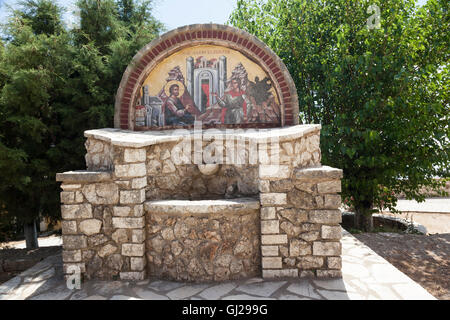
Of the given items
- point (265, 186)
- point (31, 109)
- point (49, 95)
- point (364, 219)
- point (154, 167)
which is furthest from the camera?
point (364, 219)

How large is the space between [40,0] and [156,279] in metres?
6.87

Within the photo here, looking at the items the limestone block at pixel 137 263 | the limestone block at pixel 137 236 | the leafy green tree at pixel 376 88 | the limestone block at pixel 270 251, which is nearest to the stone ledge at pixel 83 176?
the limestone block at pixel 137 236

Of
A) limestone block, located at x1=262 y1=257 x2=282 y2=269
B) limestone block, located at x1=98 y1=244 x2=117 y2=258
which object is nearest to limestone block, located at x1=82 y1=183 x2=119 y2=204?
limestone block, located at x1=98 y1=244 x2=117 y2=258

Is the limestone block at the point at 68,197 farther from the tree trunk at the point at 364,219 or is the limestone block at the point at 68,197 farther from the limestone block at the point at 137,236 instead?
the tree trunk at the point at 364,219

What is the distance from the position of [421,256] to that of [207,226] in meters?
4.38

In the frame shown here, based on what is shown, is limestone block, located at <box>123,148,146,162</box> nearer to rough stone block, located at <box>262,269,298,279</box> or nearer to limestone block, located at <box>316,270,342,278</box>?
rough stone block, located at <box>262,269,298,279</box>

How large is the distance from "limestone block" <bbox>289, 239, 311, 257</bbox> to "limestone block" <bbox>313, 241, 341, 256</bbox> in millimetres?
89

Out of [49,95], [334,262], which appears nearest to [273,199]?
[334,262]

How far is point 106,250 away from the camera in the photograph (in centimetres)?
396

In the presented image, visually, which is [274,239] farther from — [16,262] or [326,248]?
[16,262]

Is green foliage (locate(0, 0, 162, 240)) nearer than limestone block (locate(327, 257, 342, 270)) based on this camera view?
No

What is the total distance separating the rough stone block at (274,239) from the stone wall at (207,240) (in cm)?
14

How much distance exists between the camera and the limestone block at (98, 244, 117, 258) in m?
3.96

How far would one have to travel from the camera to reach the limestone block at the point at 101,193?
3928 mm
